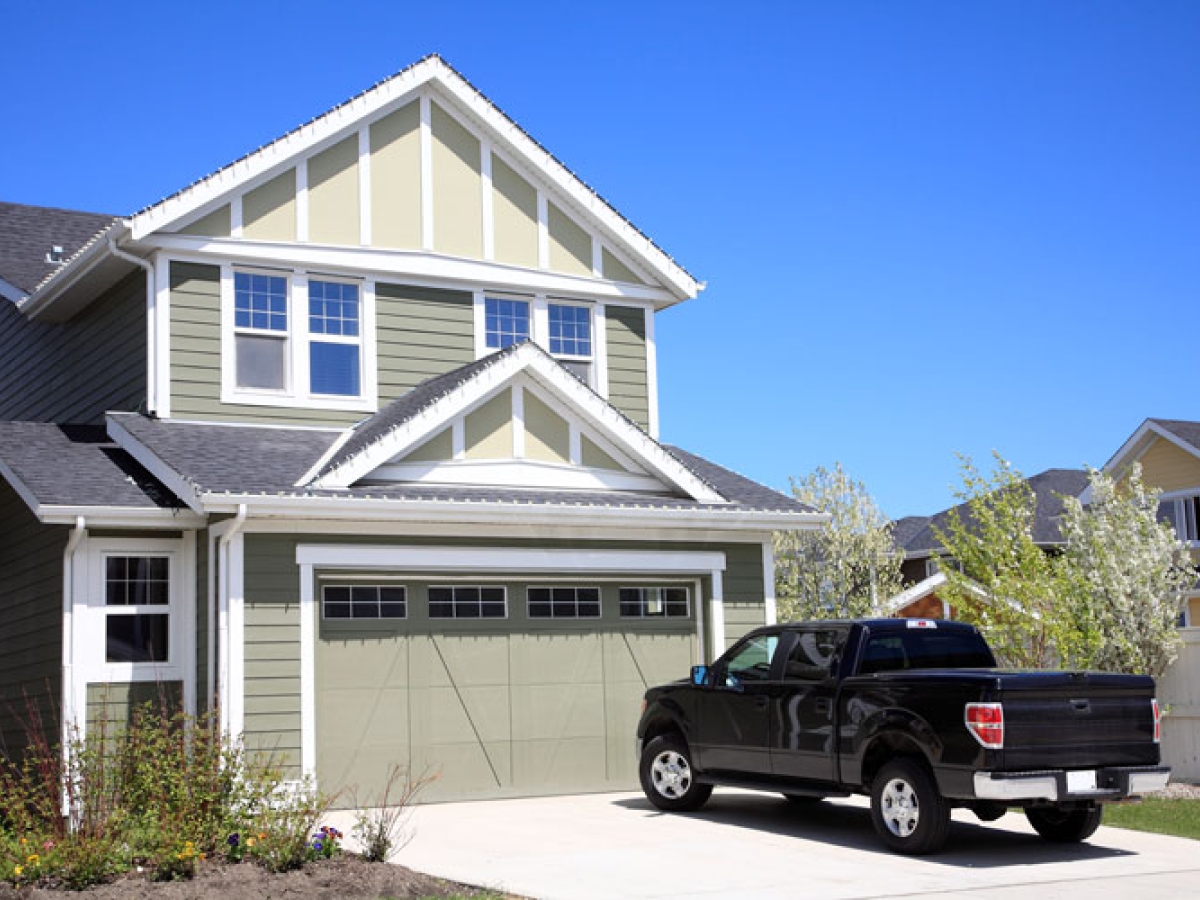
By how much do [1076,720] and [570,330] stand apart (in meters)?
9.87

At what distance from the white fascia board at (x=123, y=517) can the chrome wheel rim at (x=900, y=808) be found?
24.1ft

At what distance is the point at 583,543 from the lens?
1645cm

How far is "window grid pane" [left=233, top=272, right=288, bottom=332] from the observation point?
1709 centimetres

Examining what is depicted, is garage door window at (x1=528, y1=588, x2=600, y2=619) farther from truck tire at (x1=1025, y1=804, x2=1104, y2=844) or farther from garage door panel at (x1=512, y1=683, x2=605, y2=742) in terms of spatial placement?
truck tire at (x1=1025, y1=804, x2=1104, y2=844)

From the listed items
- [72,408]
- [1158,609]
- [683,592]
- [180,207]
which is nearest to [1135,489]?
[1158,609]

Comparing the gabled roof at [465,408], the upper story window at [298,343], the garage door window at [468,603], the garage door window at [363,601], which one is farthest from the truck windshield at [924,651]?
the upper story window at [298,343]

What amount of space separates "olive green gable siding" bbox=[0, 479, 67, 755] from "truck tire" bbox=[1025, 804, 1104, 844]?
9.67 meters

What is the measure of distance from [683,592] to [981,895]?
7883mm

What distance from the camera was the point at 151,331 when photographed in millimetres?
16500

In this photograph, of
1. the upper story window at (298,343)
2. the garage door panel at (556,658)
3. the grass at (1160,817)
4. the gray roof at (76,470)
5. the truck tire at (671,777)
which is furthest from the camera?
the upper story window at (298,343)

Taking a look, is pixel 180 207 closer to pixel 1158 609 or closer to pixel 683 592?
pixel 683 592

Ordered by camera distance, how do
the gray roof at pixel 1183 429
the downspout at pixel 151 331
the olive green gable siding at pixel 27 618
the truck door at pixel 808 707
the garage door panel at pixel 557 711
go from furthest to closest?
the gray roof at pixel 1183 429 < the downspout at pixel 151 331 < the garage door panel at pixel 557 711 < the olive green gable siding at pixel 27 618 < the truck door at pixel 808 707

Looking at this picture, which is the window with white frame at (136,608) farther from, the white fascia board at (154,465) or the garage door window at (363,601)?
the garage door window at (363,601)

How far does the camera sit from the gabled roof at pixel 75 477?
45.7 feet
